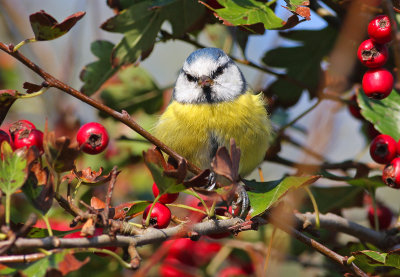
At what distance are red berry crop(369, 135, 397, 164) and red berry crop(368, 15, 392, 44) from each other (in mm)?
312

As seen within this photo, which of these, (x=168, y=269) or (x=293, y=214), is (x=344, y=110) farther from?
(x=168, y=269)

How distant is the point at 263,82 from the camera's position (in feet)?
7.50

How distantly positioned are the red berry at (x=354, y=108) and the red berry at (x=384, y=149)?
13.0 inches

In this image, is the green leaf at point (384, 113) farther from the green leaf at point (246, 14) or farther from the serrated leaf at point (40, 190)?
the serrated leaf at point (40, 190)

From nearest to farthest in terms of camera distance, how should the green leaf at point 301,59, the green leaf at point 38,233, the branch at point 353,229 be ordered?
the green leaf at point 38,233, the branch at point 353,229, the green leaf at point 301,59

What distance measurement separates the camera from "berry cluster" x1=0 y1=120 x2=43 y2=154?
1190 mm

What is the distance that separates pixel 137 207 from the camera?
4.57ft

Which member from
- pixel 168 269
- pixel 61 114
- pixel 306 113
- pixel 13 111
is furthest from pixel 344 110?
Answer: pixel 13 111

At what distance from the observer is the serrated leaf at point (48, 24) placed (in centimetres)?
115

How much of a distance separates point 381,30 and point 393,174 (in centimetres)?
43

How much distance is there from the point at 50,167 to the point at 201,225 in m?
0.41

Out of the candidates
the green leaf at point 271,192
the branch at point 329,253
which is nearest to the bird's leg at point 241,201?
the green leaf at point 271,192

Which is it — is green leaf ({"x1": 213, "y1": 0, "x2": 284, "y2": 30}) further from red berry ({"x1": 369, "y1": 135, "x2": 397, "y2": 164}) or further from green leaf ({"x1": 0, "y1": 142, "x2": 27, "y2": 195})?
→ green leaf ({"x1": 0, "y1": 142, "x2": 27, "y2": 195})

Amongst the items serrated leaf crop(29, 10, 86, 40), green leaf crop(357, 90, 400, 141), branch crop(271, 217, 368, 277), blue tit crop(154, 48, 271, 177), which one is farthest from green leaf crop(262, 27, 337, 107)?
serrated leaf crop(29, 10, 86, 40)
